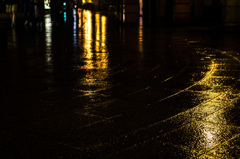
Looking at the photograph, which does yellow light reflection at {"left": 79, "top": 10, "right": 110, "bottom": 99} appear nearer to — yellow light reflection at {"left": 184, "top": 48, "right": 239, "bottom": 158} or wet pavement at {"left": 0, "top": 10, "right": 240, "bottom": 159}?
wet pavement at {"left": 0, "top": 10, "right": 240, "bottom": 159}

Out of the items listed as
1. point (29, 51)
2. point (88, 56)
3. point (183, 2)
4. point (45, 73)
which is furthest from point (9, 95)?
point (183, 2)

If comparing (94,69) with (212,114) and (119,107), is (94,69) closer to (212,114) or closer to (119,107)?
(119,107)

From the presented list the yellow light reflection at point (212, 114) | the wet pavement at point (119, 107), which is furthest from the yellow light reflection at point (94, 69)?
the yellow light reflection at point (212, 114)

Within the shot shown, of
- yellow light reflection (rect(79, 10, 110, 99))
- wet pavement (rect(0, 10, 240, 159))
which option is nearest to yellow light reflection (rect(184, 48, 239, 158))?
wet pavement (rect(0, 10, 240, 159))

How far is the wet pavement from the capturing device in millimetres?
3643

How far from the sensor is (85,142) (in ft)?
Answer: 12.4

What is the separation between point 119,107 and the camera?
510cm

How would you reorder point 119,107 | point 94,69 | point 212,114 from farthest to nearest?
point 94,69 < point 119,107 < point 212,114

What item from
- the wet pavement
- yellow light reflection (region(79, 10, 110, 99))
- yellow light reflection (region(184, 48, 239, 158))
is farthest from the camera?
yellow light reflection (region(79, 10, 110, 99))

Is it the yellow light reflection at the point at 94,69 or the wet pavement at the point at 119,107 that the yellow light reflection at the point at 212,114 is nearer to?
the wet pavement at the point at 119,107

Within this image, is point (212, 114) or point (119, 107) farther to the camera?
point (119, 107)

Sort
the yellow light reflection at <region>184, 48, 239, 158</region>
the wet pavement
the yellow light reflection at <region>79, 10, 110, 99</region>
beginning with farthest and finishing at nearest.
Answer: the yellow light reflection at <region>79, 10, 110, 99</region> → the yellow light reflection at <region>184, 48, 239, 158</region> → the wet pavement

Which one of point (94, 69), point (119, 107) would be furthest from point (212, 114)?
point (94, 69)

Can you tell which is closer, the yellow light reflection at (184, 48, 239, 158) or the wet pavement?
the wet pavement
